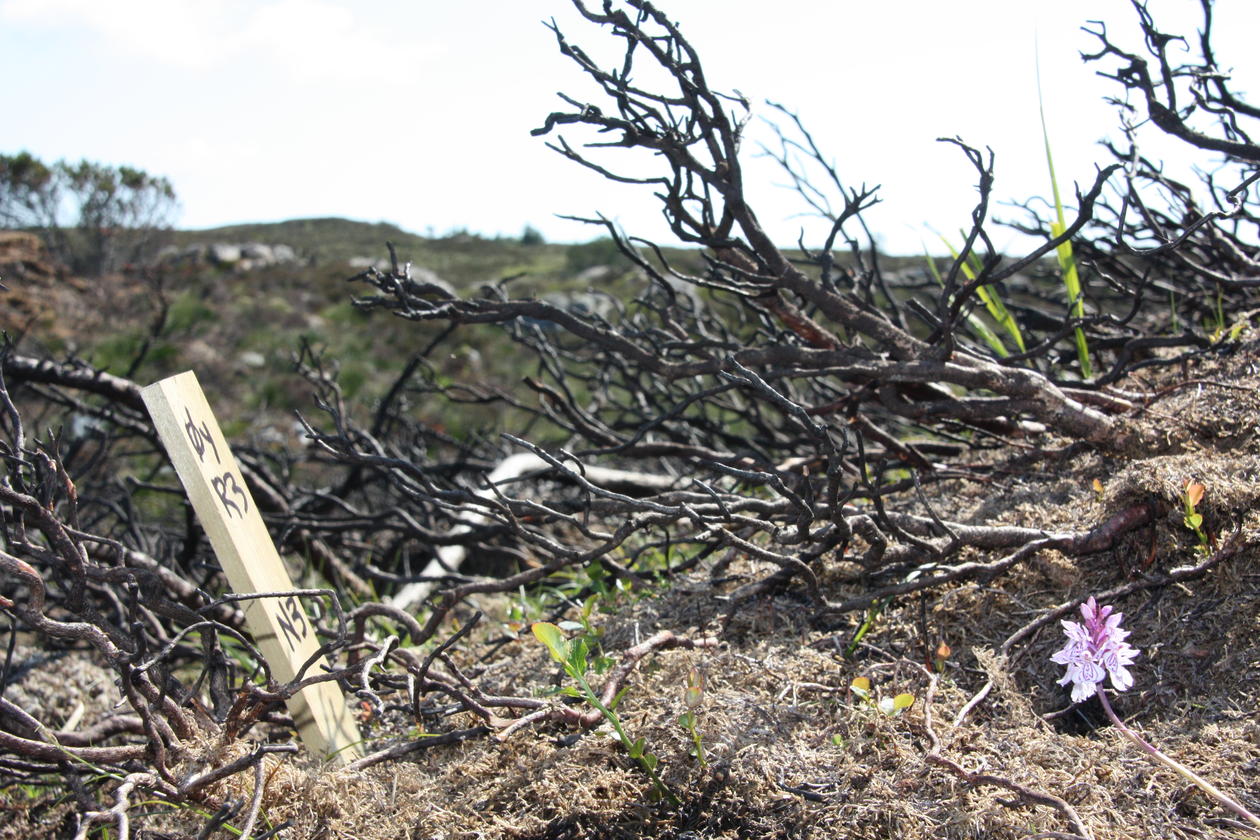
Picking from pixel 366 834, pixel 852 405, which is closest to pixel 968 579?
pixel 852 405

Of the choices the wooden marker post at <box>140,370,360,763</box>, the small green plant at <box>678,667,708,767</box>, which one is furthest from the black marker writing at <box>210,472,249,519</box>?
the small green plant at <box>678,667,708,767</box>

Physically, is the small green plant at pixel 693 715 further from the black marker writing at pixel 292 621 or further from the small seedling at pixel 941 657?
the black marker writing at pixel 292 621

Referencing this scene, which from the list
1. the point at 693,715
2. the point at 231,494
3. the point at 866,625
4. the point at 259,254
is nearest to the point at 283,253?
the point at 259,254

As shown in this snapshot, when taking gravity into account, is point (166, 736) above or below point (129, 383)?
below

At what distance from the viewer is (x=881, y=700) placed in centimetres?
153

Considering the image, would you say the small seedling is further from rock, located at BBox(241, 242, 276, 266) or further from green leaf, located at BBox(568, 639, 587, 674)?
rock, located at BBox(241, 242, 276, 266)

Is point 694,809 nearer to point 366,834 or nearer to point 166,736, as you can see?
point 366,834

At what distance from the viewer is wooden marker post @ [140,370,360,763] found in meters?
1.58

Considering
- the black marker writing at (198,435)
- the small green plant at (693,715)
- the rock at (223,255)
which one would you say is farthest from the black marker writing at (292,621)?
the rock at (223,255)

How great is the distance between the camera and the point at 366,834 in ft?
4.82

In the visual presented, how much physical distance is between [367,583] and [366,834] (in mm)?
2331

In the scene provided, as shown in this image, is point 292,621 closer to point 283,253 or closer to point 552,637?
point 552,637

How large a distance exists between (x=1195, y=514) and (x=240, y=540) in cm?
174

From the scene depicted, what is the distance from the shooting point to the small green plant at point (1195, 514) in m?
1.62
